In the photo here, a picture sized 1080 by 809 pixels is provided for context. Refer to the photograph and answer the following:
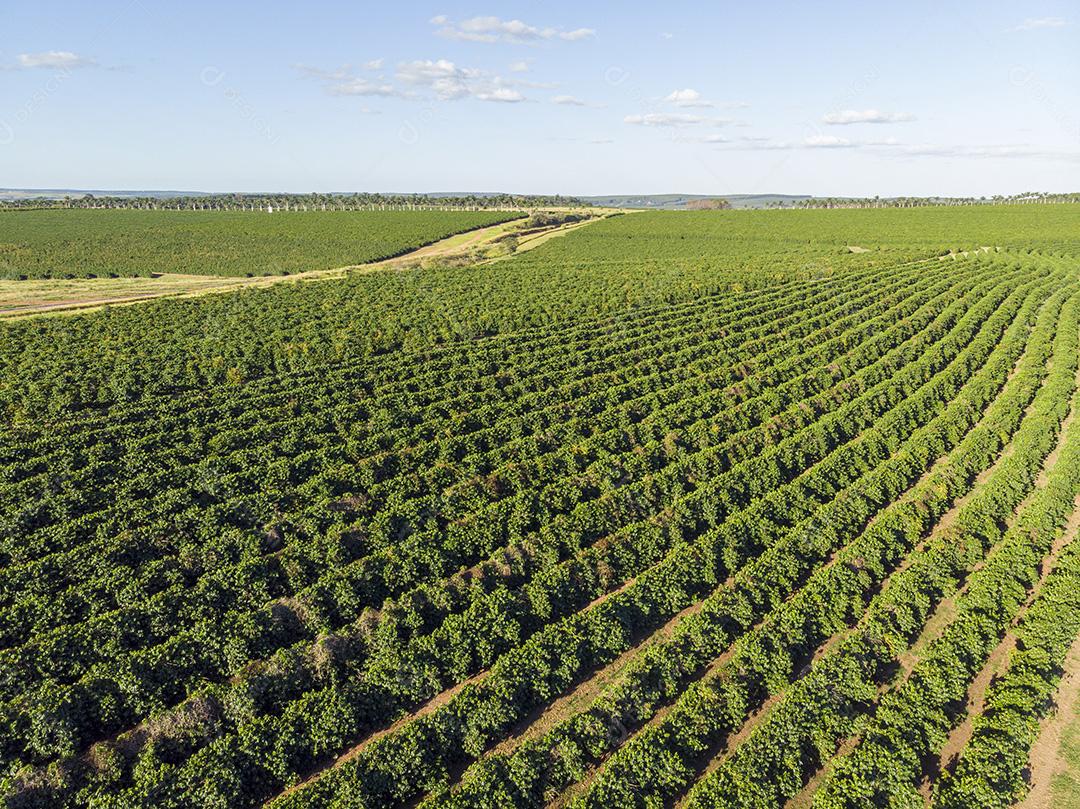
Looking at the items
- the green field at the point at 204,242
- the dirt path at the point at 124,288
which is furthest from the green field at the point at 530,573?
the green field at the point at 204,242

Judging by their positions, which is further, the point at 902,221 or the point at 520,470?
the point at 902,221

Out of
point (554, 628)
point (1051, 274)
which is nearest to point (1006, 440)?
point (554, 628)

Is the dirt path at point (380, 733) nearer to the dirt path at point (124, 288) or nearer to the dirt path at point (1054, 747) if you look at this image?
the dirt path at point (1054, 747)

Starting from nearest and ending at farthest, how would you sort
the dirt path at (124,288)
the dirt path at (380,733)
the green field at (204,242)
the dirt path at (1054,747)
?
the dirt path at (1054,747), the dirt path at (380,733), the dirt path at (124,288), the green field at (204,242)

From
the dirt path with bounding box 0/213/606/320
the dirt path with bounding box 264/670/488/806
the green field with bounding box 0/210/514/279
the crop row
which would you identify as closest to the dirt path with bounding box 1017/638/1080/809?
the crop row

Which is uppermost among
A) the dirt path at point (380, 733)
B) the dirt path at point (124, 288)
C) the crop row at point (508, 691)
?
the dirt path at point (124, 288)

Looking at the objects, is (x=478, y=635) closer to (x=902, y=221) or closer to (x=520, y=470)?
(x=520, y=470)
